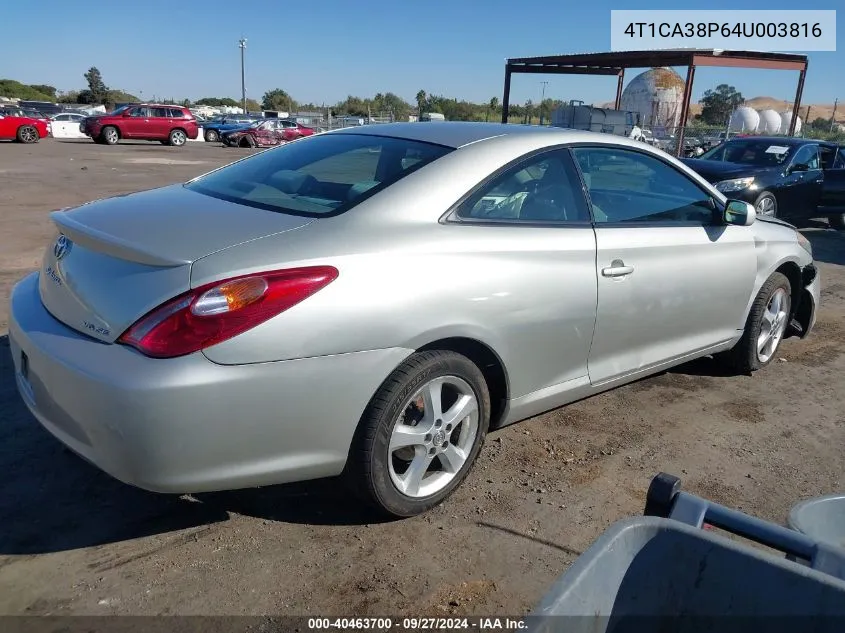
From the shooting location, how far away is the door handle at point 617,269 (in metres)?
3.39

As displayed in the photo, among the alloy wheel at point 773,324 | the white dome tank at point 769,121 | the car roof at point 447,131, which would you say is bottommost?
the alloy wheel at point 773,324

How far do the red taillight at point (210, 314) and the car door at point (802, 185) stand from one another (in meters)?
10.5

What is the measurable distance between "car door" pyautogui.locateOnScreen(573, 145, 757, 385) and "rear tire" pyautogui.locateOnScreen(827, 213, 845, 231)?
9.24 meters

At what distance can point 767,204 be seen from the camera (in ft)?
35.1

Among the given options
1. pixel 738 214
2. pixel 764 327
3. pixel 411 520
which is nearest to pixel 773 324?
pixel 764 327

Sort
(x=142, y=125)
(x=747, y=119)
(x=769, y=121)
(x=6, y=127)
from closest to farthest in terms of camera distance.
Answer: (x=6, y=127) < (x=142, y=125) < (x=747, y=119) < (x=769, y=121)

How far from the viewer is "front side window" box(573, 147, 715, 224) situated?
141 inches

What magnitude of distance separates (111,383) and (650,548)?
5.58 feet

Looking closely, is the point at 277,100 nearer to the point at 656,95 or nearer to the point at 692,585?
the point at 656,95

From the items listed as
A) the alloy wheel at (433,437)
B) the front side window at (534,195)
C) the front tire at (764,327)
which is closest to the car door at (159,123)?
the front tire at (764,327)

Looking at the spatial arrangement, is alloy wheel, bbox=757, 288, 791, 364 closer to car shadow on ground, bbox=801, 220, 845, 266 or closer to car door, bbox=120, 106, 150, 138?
car shadow on ground, bbox=801, 220, 845, 266

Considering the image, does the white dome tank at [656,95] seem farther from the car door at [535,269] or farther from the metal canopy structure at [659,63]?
the car door at [535,269]

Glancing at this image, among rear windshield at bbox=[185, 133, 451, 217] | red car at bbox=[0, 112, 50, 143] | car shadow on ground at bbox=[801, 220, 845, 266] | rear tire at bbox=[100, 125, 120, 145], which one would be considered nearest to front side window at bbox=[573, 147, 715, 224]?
rear windshield at bbox=[185, 133, 451, 217]

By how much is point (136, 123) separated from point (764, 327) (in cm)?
3063
